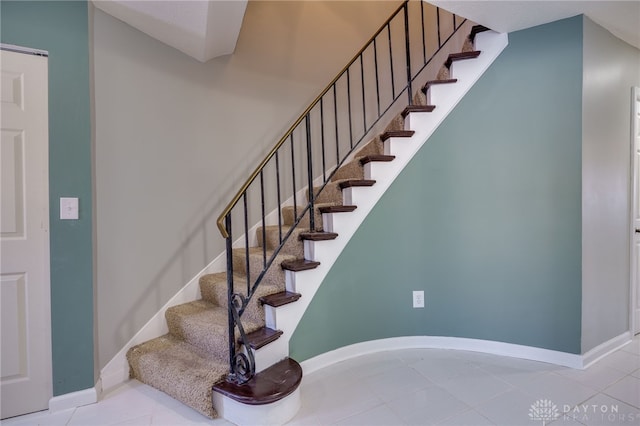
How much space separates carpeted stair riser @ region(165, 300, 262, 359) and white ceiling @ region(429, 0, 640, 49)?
237 centimetres

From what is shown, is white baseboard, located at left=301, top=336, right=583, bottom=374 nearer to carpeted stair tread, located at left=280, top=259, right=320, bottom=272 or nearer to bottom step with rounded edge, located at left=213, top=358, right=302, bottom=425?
bottom step with rounded edge, located at left=213, top=358, right=302, bottom=425

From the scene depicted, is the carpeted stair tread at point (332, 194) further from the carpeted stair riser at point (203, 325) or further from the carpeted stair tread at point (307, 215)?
the carpeted stair riser at point (203, 325)

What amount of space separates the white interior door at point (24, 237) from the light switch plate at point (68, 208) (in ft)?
0.22

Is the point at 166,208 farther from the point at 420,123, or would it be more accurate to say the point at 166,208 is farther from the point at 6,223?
the point at 420,123

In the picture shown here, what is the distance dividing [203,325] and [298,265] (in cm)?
71

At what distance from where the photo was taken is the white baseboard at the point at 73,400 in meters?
1.75

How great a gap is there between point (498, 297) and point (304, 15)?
3.08 metres

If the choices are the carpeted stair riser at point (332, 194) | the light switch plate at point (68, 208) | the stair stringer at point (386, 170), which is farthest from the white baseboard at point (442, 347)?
the light switch plate at point (68, 208)

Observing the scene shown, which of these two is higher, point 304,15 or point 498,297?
point 304,15

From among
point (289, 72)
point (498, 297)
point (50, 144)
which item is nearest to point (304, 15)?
point (289, 72)

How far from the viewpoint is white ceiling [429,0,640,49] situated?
190 cm

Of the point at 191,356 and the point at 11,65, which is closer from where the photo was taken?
the point at 11,65

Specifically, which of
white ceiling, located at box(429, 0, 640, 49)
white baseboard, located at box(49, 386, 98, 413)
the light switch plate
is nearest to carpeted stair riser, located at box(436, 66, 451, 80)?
white ceiling, located at box(429, 0, 640, 49)

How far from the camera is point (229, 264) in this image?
68.2 inches
